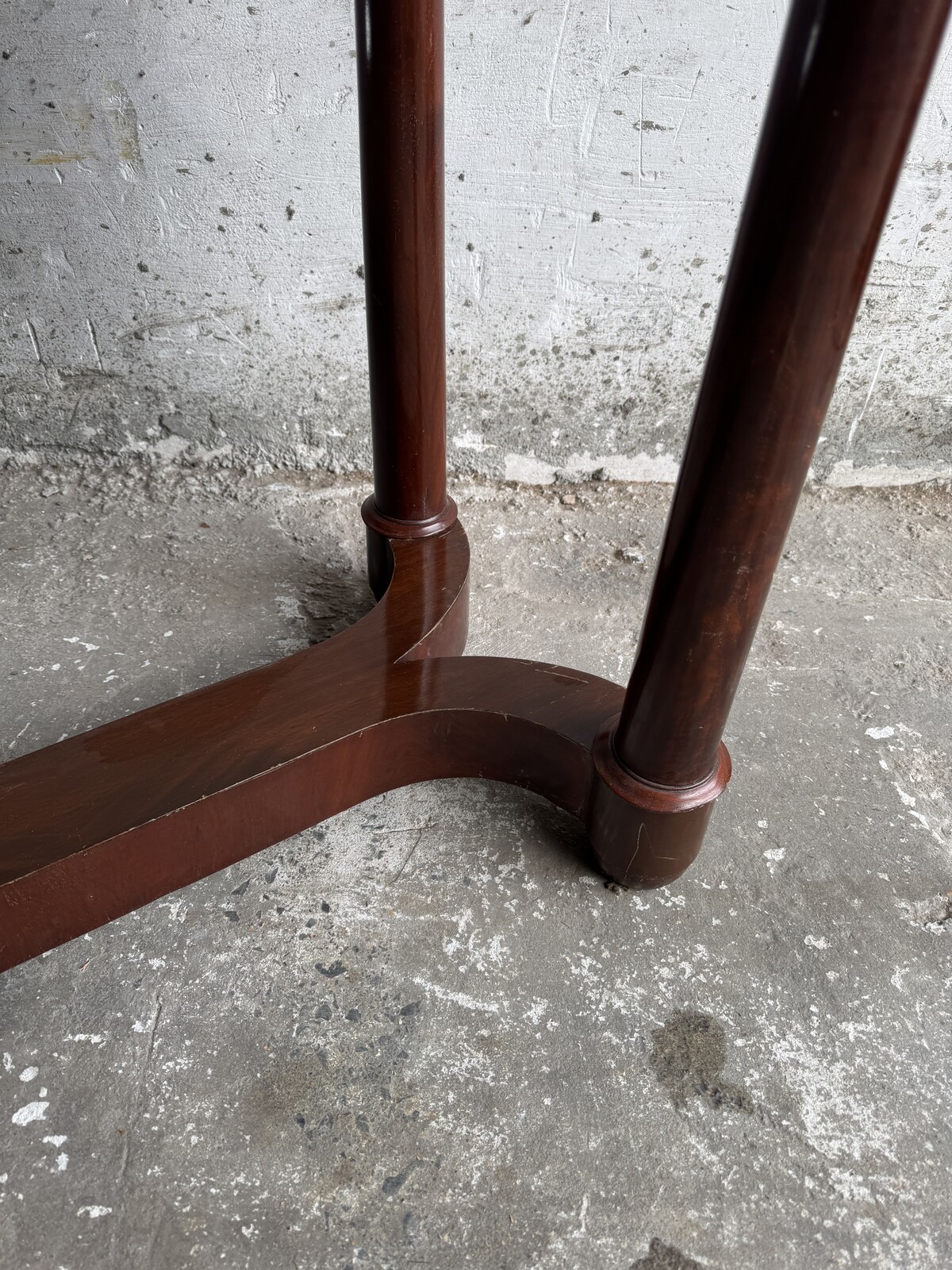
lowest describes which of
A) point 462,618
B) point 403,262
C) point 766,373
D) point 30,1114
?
point 30,1114

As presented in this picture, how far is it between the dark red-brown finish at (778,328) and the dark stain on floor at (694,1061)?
397mm

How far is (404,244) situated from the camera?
1.51 m

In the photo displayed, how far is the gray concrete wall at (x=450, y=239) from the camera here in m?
1.82

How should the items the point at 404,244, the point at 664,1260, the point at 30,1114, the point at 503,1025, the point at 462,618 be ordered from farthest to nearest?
the point at 462,618 → the point at 404,244 → the point at 503,1025 → the point at 30,1114 → the point at 664,1260

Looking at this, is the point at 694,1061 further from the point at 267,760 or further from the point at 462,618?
the point at 462,618

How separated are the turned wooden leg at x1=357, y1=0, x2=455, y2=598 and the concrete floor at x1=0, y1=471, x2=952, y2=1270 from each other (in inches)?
14.8

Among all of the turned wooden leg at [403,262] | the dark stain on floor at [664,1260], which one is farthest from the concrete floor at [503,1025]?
the turned wooden leg at [403,262]

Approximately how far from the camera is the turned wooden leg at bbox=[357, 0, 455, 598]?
53.4 inches

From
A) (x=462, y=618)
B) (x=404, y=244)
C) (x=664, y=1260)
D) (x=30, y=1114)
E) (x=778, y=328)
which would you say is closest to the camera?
(x=778, y=328)

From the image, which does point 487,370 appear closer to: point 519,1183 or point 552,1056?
point 552,1056

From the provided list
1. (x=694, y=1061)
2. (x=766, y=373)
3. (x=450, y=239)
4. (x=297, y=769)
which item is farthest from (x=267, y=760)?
(x=450, y=239)

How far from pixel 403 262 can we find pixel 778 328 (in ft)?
2.89

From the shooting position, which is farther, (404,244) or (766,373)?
(404,244)

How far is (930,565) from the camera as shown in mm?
2223
